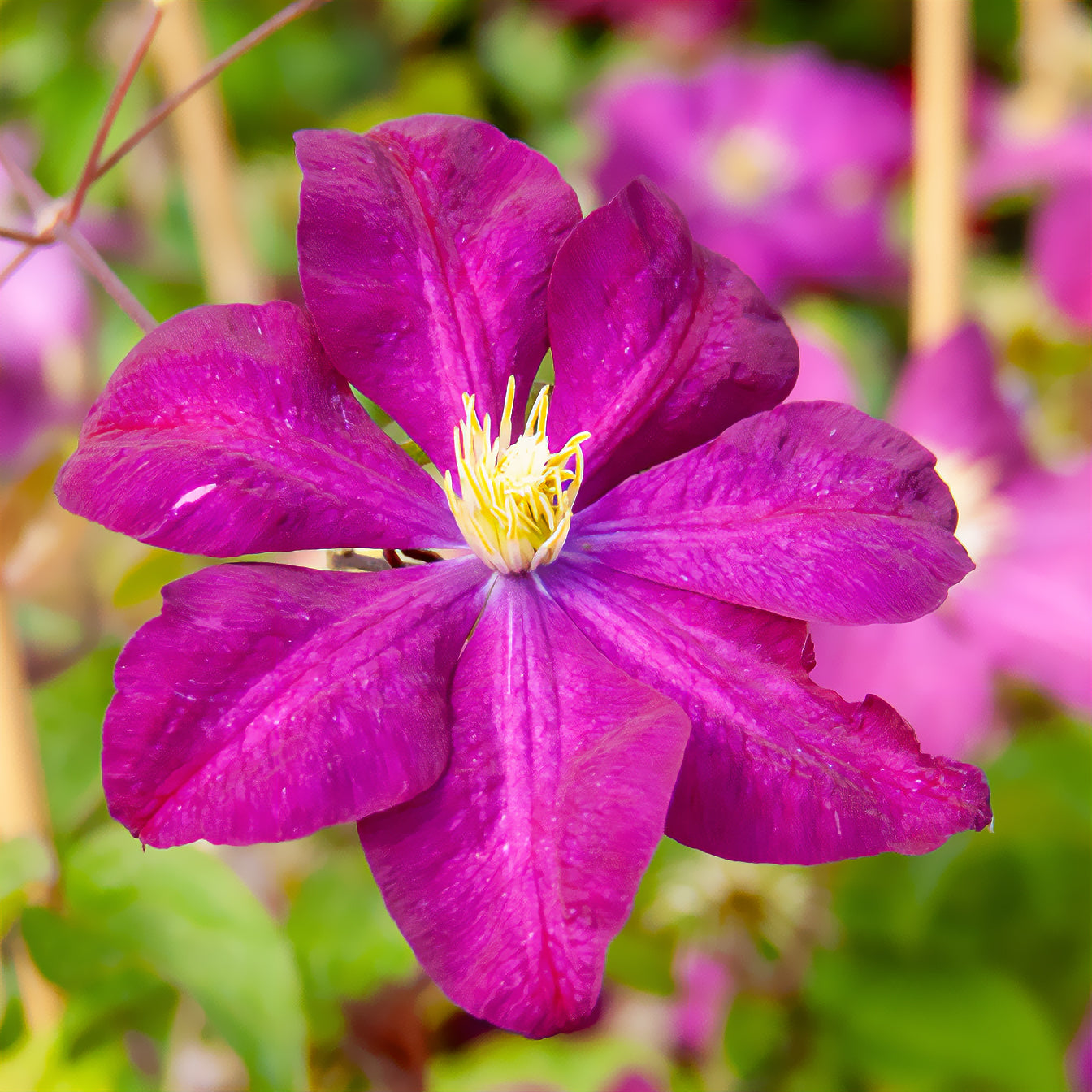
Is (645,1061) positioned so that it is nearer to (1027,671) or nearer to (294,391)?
(1027,671)

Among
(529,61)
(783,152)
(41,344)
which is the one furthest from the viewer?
(529,61)

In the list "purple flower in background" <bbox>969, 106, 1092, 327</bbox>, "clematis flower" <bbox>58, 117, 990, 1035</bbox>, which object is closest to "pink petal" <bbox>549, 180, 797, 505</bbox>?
"clematis flower" <bbox>58, 117, 990, 1035</bbox>

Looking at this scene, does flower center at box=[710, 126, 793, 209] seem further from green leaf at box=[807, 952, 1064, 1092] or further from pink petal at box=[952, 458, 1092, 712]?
green leaf at box=[807, 952, 1064, 1092]

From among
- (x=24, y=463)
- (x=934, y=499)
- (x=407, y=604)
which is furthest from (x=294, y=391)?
(x=24, y=463)

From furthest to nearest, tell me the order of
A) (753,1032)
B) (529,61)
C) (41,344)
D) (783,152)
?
1. (529,61)
2. (783,152)
3. (41,344)
4. (753,1032)

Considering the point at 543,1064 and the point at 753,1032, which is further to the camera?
the point at 543,1064

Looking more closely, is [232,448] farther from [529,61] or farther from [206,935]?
[529,61]

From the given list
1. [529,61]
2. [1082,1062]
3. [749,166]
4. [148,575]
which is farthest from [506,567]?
[529,61]

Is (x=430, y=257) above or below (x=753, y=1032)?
above
